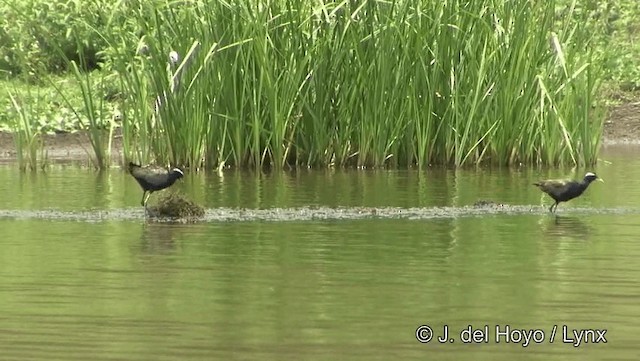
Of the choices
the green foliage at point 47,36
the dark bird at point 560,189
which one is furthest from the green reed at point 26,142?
the dark bird at point 560,189

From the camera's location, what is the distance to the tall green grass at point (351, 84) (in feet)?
56.0

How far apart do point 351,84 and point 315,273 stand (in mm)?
8015

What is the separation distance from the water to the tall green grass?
1.77 metres

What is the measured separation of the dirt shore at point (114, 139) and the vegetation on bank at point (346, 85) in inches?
52.5

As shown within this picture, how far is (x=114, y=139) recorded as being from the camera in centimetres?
2148

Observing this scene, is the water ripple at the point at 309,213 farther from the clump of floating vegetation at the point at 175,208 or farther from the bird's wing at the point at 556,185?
the bird's wing at the point at 556,185

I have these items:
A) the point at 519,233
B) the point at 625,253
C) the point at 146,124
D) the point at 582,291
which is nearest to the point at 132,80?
the point at 146,124

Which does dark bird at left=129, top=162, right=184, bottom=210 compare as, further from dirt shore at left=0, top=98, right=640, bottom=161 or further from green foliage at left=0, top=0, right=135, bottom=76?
green foliage at left=0, top=0, right=135, bottom=76

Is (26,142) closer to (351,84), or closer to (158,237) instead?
(351,84)

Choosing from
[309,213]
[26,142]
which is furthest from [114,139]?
[309,213]

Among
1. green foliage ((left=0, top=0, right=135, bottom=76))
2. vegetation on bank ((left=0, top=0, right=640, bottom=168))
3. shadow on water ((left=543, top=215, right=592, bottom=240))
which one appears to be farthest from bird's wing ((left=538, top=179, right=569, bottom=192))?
green foliage ((left=0, top=0, right=135, bottom=76))

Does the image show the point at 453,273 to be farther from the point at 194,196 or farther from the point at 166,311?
the point at 194,196

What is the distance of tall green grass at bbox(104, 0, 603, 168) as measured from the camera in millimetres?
17062

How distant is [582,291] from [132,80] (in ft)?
31.5
